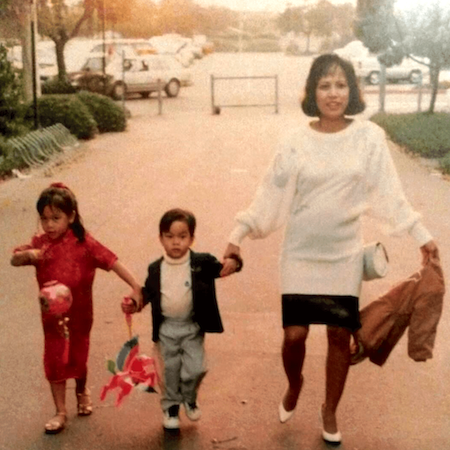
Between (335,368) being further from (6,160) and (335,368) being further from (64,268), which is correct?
(6,160)

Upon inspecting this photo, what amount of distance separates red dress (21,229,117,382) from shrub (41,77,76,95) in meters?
19.8

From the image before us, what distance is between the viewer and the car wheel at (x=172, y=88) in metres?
31.6

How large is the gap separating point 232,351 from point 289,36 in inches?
2055

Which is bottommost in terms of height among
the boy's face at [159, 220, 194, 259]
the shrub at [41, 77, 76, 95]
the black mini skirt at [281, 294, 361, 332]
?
the shrub at [41, 77, 76, 95]

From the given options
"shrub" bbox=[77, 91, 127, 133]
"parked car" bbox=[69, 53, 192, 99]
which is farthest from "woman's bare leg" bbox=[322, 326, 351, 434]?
"parked car" bbox=[69, 53, 192, 99]

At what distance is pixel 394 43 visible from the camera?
2053cm

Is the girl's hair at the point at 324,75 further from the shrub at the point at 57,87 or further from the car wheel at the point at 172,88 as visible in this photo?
the car wheel at the point at 172,88

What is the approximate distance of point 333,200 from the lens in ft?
13.3

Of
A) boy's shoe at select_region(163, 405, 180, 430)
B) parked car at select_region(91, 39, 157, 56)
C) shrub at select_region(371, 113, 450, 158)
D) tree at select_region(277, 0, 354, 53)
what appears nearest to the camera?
boy's shoe at select_region(163, 405, 180, 430)

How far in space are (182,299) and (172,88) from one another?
92.2 feet

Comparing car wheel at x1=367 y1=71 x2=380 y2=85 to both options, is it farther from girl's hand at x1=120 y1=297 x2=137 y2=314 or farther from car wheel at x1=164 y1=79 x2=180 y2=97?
girl's hand at x1=120 y1=297 x2=137 y2=314

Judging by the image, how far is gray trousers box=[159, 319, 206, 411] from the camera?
13.9 feet

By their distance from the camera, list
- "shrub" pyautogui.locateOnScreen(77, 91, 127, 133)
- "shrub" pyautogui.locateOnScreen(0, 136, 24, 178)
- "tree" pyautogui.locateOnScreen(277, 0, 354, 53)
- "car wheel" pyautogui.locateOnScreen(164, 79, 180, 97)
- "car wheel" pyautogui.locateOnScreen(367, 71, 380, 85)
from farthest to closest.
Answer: "tree" pyautogui.locateOnScreen(277, 0, 354, 53) < "car wheel" pyautogui.locateOnScreen(367, 71, 380, 85) < "car wheel" pyautogui.locateOnScreen(164, 79, 180, 97) < "shrub" pyautogui.locateOnScreen(77, 91, 127, 133) < "shrub" pyautogui.locateOnScreen(0, 136, 24, 178)

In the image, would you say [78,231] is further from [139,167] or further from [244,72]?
[244,72]
